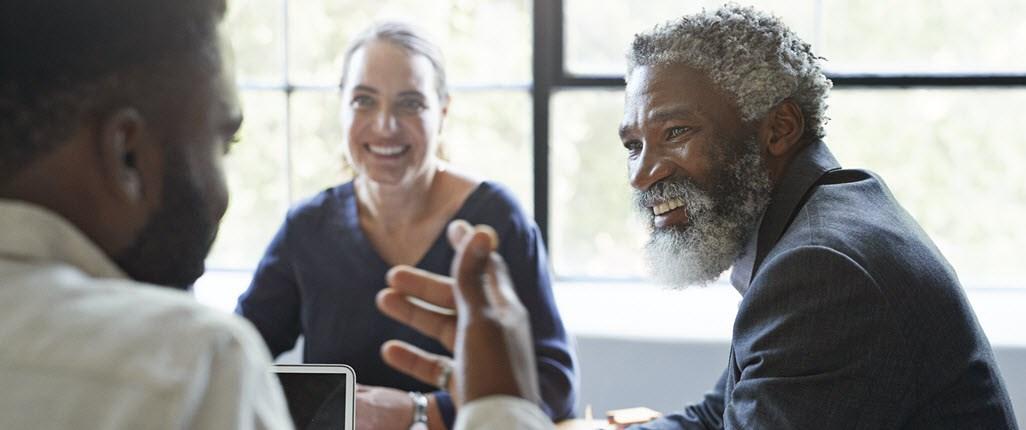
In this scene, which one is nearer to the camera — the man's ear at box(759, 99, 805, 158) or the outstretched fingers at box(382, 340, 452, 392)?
the outstretched fingers at box(382, 340, 452, 392)

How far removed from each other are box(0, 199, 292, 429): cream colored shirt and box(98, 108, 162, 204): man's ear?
46 mm

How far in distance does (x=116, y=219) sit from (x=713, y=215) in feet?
3.75

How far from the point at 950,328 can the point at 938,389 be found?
0.26ft

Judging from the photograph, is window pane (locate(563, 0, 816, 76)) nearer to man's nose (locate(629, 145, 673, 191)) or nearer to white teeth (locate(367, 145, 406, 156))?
white teeth (locate(367, 145, 406, 156))

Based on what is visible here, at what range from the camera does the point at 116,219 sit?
709mm

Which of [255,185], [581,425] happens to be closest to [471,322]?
[581,425]

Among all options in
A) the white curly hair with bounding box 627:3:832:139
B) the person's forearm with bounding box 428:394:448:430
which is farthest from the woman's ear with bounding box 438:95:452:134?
the white curly hair with bounding box 627:3:832:139

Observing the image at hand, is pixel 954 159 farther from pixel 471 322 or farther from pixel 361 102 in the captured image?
pixel 471 322

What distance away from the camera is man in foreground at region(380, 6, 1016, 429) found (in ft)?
3.13

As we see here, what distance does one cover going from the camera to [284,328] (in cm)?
235

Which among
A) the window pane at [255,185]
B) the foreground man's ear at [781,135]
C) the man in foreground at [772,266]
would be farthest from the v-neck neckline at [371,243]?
the window pane at [255,185]

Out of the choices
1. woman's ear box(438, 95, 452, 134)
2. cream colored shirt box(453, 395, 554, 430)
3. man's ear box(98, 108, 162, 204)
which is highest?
man's ear box(98, 108, 162, 204)

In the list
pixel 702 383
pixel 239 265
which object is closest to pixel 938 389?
pixel 702 383

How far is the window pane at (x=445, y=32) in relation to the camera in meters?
3.26
